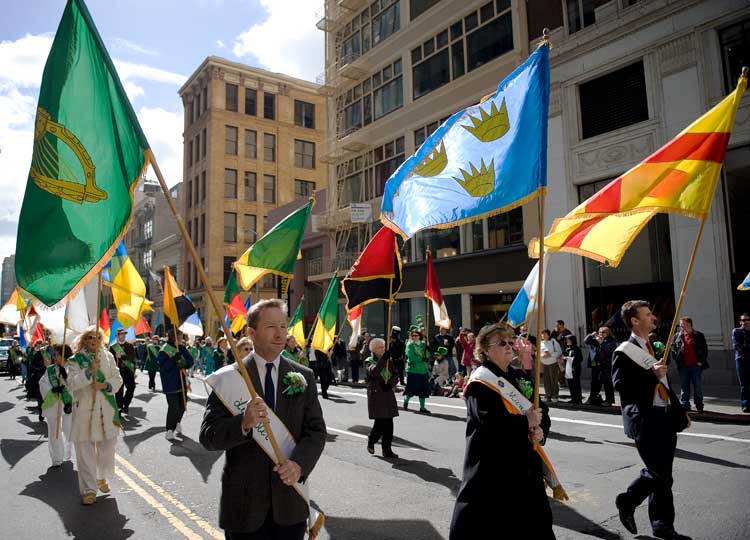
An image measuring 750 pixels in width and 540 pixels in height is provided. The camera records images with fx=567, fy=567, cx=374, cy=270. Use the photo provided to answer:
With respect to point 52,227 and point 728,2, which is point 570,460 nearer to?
point 52,227

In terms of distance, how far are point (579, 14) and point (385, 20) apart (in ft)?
39.4

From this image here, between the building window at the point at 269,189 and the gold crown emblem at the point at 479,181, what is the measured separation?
4794 centimetres

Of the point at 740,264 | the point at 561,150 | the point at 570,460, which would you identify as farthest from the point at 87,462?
the point at 561,150

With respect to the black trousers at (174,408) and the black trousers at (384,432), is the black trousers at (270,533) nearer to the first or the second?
the black trousers at (384,432)

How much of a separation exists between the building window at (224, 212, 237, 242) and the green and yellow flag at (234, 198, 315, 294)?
41.8m

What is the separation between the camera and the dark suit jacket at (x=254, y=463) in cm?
311

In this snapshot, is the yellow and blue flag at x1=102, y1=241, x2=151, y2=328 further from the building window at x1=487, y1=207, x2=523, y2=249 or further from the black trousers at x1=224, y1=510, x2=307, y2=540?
the building window at x1=487, y1=207, x2=523, y2=249

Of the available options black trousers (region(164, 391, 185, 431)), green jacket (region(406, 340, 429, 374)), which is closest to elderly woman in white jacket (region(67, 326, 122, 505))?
black trousers (region(164, 391, 185, 431))

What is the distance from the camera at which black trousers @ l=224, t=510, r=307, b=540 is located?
3.11 metres

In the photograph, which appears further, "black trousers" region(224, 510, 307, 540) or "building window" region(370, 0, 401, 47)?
"building window" region(370, 0, 401, 47)

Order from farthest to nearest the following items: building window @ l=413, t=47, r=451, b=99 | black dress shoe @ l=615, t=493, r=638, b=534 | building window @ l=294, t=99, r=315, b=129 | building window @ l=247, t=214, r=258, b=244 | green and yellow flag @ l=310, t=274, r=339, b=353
Result: building window @ l=294, t=99, r=315, b=129 < building window @ l=247, t=214, r=258, b=244 < building window @ l=413, t=47, r=451, b=99 < green and yellow flag @ l=310, t=274, r=339, b=353 < black dress shoe @ l=615, t=493, r=638, b=534

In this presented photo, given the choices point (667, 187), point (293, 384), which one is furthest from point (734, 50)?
point (293, 384)

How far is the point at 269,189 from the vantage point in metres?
52.5

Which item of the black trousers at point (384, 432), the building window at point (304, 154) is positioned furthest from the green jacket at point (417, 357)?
the building window at point (304, 154)
